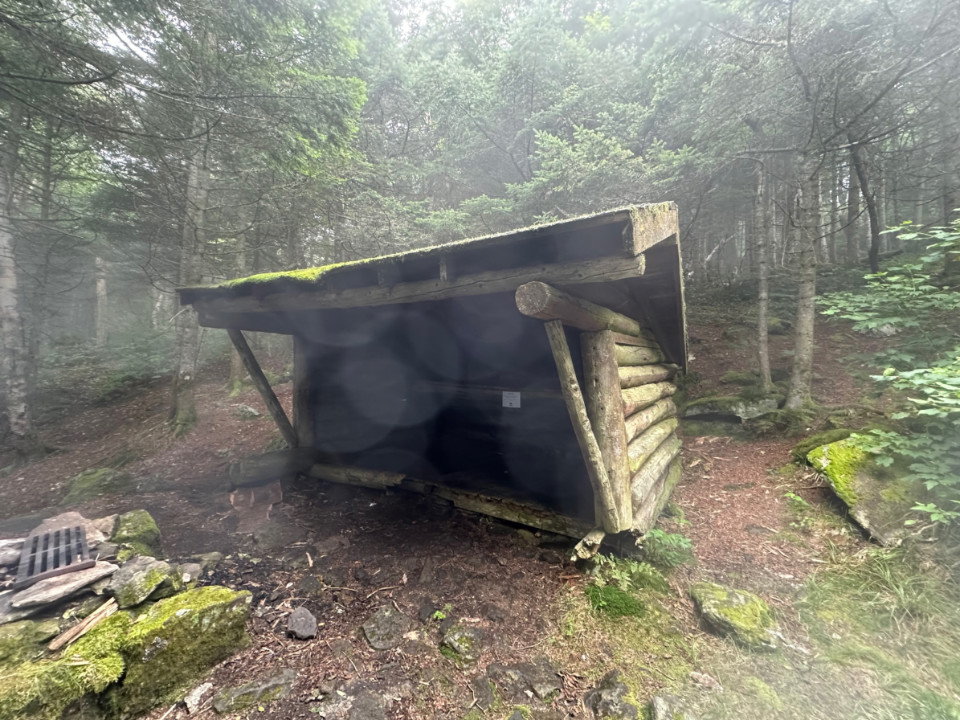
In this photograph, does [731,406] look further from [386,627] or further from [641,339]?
[386,627]

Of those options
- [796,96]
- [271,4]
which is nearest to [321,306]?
[271,4]


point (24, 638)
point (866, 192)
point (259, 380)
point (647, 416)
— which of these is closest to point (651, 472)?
point (647, 416)

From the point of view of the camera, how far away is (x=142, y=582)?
2.79 metres

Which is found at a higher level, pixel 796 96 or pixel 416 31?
pixel 416 31

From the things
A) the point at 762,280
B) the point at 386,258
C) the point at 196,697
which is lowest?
the point at 196,697

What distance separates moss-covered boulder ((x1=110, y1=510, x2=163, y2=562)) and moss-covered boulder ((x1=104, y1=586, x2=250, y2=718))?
0.99 meters

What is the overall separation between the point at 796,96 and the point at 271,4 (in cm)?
898

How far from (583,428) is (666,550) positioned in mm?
1679

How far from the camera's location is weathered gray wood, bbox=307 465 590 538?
4.04 metres

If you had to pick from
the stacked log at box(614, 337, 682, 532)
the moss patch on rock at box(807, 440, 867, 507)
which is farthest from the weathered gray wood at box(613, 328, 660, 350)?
the moss patch on rock at box(807, 440, 867, 507)

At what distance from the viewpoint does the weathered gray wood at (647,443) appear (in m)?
4.10

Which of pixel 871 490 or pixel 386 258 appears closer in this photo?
pixel 386 258

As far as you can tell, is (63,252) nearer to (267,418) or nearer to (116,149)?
(116,149)

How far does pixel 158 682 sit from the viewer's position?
7.32 feet
